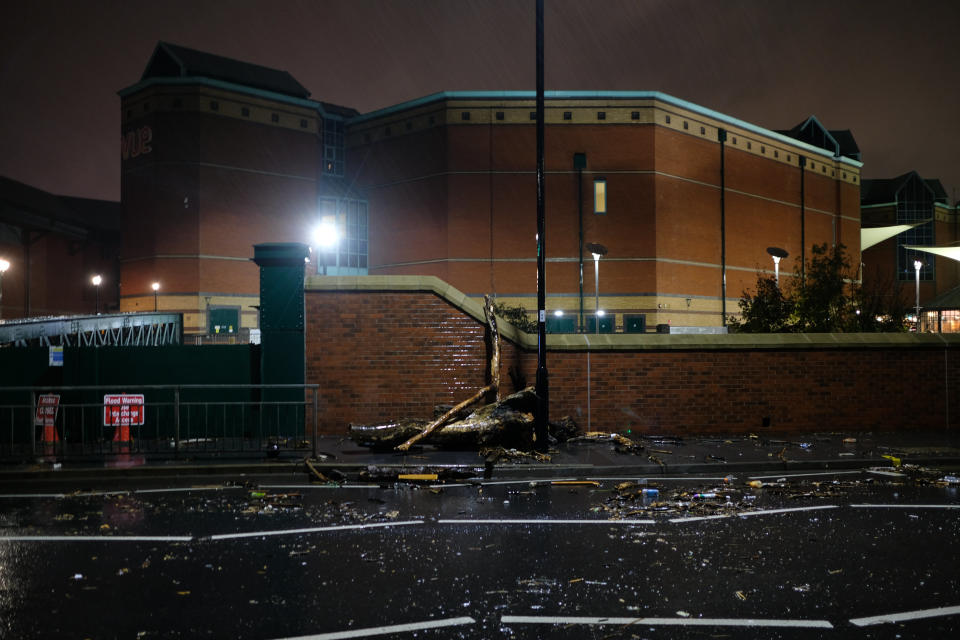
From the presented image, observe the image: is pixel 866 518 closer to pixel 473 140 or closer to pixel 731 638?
pixel 731 638

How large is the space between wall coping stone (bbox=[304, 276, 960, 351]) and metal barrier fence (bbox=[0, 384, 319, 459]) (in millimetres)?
2479

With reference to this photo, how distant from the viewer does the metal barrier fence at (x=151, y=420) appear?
424 inches

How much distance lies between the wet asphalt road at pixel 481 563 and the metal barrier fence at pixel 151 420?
254 centimetres

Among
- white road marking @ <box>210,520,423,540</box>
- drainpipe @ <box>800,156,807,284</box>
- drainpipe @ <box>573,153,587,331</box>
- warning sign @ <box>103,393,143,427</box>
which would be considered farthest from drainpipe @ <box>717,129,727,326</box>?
white road marking @ <box>210,520,423,540</box>

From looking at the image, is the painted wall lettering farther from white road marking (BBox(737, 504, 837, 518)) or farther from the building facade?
white road marking (BBox(737, 504, 837, 518))

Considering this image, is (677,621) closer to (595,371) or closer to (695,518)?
(695,518)

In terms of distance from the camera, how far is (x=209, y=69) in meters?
44.0

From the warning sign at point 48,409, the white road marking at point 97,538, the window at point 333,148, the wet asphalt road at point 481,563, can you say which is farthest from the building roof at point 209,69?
the white road marking at point 97,538

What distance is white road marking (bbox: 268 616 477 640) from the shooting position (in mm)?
4055

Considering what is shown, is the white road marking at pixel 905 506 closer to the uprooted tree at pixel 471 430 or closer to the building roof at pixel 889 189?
the uprooted tree at pixel 471 430

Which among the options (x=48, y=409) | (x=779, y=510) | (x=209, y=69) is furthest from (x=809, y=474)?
(x=209, y=69)

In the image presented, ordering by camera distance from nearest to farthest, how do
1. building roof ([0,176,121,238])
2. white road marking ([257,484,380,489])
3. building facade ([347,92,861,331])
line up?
white road marking ([257,484,380,489]), building facade ([347,92,861,331]), building roof ([0,176,121,238])

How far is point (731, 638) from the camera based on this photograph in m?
4.04

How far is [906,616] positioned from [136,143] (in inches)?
1897
